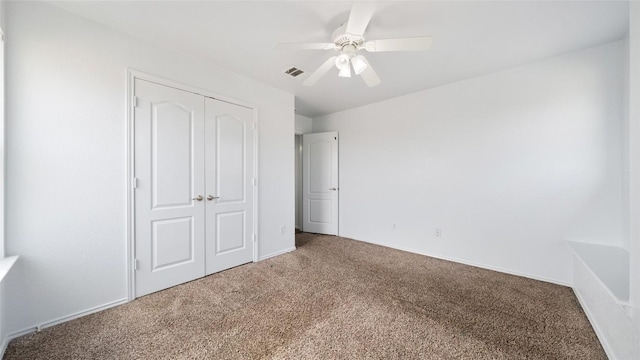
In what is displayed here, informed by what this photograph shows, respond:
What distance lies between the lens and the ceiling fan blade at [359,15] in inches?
53.7

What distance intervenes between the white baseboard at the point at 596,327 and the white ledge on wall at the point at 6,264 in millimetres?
3682

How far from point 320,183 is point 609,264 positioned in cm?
370

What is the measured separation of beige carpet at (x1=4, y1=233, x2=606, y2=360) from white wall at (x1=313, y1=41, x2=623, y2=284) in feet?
1.84

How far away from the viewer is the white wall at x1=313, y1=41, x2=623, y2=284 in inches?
90.9

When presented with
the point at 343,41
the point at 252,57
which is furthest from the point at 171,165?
the point at 343,41

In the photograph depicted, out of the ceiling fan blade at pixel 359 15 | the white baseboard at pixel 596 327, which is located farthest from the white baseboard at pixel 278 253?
the white baseboard at pixel 596 327

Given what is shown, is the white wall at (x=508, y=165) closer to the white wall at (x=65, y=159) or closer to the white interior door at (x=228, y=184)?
the white interior door at (x=228, y=184)

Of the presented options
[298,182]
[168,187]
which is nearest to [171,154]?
[168,187]

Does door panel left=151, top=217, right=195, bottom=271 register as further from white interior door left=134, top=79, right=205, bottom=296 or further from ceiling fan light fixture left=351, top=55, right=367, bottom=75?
ceiling fan light fixture left=351, top=55, right=367, bottom=75

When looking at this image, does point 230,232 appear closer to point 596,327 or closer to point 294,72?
point 294,72

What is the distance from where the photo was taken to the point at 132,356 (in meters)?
1.49

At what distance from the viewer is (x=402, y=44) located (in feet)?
5.52

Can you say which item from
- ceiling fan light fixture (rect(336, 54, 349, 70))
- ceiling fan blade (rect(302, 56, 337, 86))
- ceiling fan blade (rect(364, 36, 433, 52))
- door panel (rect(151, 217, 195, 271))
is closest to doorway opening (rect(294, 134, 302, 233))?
door panel (rect(151, 217, 195, 271))

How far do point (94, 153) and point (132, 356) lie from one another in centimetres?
158
